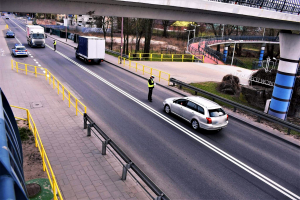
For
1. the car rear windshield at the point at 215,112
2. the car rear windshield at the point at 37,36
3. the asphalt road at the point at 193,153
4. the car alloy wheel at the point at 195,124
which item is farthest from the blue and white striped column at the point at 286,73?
the car rear windshield at the point at 37,36

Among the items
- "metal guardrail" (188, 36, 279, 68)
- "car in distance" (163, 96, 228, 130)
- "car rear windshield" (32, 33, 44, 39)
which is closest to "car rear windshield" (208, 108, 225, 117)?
"car in distance" (163, 96, 228, 130)

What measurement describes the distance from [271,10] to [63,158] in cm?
1563

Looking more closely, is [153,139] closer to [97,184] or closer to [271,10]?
[97,184]

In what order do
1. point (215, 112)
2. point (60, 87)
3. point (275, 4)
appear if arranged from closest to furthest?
point (215, 112)
point (275, 4)
point (60, 87)

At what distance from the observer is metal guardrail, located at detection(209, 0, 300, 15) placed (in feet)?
52.6

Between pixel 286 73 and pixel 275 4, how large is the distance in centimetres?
467

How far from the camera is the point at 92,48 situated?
88.7ft

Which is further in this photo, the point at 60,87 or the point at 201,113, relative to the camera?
the point at 60,87

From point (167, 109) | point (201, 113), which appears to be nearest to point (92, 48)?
point (167, 109)

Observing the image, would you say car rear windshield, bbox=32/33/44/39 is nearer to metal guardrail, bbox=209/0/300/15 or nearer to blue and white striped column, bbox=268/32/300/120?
metal guardrail, bbox=209/0/300/15

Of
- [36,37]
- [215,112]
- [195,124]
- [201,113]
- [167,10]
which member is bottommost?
[195,124]

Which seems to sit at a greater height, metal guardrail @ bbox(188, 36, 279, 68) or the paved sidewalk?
metal guardrail @ bbox(188, 36, 279, 68)

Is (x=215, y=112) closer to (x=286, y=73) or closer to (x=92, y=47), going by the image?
(x=286, y=73)

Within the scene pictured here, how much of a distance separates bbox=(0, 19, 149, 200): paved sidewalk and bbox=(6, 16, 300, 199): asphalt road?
1.08m
